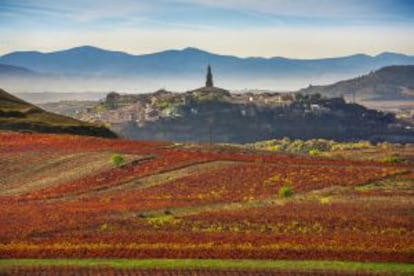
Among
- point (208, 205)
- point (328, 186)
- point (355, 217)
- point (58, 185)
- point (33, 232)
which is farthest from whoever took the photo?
point (58, 185)

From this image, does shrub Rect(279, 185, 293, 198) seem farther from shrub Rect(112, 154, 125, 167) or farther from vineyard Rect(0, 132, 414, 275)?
shrub Rect(112, 154, 125, 167)

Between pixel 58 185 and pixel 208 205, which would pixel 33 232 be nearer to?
pixel 208 205

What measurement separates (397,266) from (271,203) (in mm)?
19415

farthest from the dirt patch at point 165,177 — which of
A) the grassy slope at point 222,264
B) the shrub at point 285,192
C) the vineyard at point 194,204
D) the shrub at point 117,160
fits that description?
the grassy slope at point 222,264

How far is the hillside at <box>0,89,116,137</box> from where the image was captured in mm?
109931

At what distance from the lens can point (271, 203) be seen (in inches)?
2121

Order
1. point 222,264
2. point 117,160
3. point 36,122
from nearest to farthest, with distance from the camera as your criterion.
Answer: point 222,264 → point 117,160 → point 36,122

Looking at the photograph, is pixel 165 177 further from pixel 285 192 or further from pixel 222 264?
pixel 222 264

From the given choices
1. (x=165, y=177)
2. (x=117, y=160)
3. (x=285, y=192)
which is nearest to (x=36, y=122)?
(x=117, y=160)

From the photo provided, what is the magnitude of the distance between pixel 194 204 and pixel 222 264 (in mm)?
18477

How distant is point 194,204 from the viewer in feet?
176

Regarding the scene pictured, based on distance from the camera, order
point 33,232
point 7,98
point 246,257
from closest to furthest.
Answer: point 246,257 < point 33,232 < point 7,98

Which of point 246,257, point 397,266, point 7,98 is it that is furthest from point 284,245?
point 7,98

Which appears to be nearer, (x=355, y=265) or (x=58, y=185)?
(x=355, y=265)
